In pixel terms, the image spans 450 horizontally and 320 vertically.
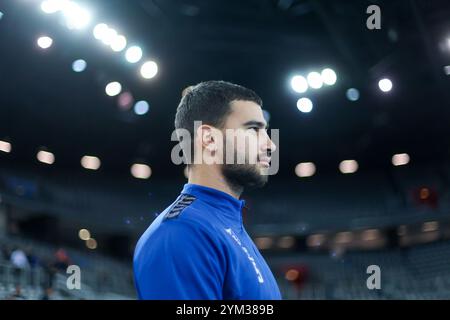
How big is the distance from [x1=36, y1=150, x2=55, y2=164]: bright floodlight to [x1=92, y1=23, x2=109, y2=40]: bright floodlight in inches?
213

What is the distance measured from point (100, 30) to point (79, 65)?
1.50m

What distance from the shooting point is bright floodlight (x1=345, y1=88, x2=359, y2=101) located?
1059cm

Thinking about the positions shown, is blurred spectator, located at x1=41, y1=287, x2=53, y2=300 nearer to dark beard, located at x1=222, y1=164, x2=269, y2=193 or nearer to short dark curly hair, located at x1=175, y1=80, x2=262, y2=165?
short dark curly hair, located at x1=175, y1=80, x2=262, y2=165

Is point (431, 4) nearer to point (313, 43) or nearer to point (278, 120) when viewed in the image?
point (313, 43)

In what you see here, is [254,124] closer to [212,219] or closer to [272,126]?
[212,219]

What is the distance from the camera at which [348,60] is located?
945 cm

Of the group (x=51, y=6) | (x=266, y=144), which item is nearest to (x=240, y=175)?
(x=266, y=144)

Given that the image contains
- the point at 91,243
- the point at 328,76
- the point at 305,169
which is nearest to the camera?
the point at 328,76

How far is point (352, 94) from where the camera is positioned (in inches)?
426

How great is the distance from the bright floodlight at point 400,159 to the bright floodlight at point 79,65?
8.16m

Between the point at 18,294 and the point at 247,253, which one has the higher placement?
the point at 18,294

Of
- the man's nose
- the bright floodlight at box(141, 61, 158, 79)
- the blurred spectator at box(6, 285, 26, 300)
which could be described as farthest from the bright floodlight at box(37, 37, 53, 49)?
the man's nose

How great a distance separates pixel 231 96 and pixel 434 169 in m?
13.7
